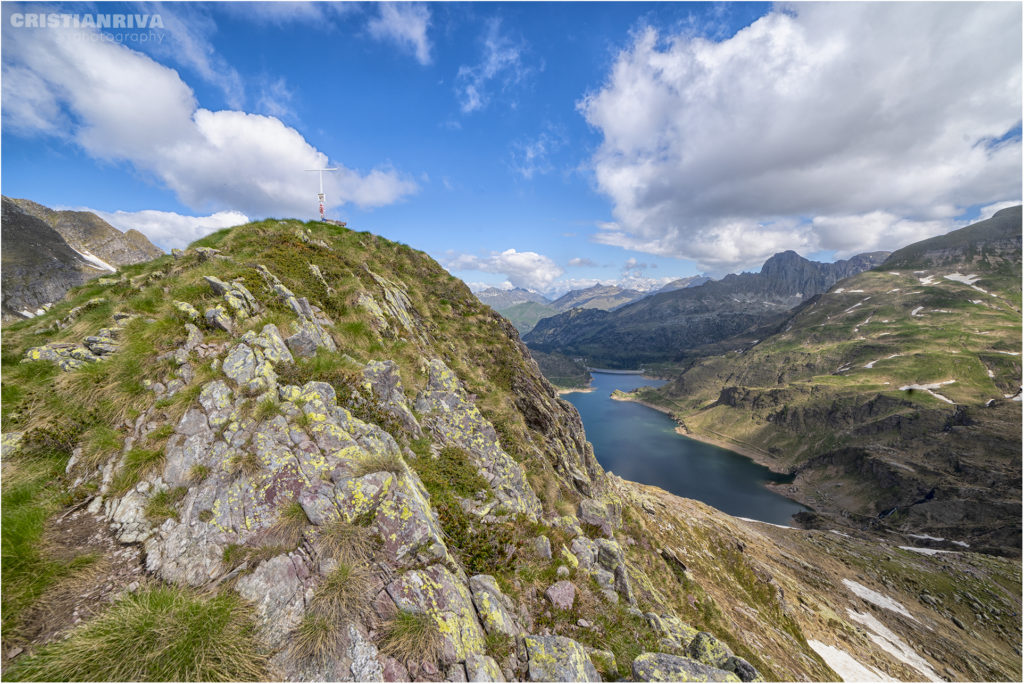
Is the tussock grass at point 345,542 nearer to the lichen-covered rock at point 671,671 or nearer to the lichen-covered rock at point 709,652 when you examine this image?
the lichen-covered rock at point 671,671

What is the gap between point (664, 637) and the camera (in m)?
13.0

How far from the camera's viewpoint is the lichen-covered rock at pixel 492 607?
8.88m

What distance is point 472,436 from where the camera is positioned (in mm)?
16188

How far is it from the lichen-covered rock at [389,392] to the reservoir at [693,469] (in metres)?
131

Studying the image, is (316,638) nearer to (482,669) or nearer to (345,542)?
(345,542)

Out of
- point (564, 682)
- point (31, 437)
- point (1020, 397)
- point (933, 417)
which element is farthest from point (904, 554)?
point (31, 437)

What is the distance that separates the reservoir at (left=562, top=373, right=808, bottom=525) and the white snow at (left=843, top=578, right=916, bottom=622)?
50.6 m

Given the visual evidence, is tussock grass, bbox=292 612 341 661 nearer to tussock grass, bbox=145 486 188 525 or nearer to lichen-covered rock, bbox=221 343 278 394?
tussock grass, bbox=145 486 188 525

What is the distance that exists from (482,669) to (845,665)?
56.3m

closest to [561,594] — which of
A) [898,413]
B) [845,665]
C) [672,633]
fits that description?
[672,633]

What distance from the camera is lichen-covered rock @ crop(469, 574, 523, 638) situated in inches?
349

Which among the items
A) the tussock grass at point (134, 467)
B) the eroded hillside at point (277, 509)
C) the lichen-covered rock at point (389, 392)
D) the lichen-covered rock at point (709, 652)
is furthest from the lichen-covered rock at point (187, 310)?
the lichen-covered rock at point (709, 652)

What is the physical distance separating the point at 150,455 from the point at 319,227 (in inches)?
941

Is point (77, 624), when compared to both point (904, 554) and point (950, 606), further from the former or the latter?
point (904, 554)
